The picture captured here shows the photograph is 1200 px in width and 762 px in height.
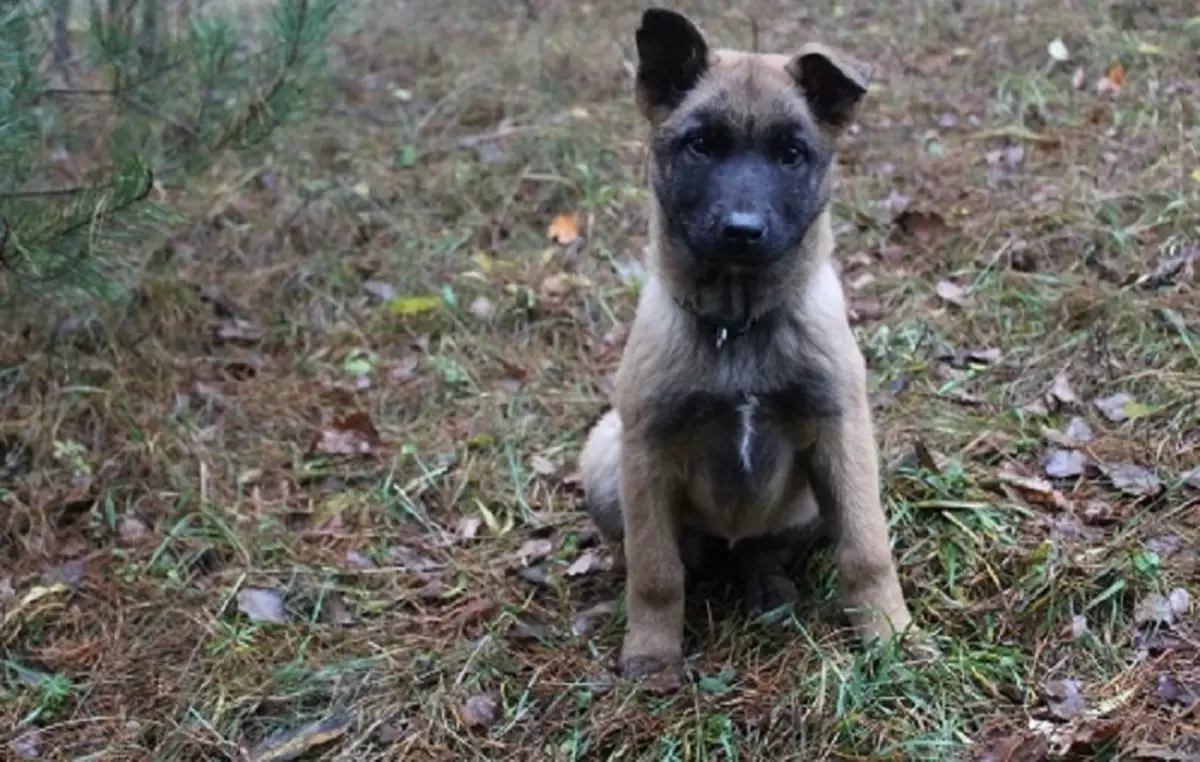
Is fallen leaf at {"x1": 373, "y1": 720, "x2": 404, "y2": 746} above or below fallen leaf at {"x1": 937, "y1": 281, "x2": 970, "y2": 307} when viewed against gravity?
below

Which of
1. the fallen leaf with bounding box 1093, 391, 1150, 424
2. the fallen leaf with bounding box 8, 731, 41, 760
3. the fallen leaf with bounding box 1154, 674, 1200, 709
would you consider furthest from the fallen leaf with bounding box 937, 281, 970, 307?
the fallen leaf with bounding box 8, 731, 41, 760

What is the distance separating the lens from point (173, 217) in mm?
4957

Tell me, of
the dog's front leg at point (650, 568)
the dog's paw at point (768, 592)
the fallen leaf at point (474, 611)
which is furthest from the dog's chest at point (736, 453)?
the fallen leaf at point (474, 611)

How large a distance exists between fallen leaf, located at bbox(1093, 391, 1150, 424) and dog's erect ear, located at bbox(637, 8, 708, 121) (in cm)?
214

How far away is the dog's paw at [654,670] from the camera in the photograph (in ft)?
12.7

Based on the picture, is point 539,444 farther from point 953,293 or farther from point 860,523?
point 953,293

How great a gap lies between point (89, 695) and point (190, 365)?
207 cm

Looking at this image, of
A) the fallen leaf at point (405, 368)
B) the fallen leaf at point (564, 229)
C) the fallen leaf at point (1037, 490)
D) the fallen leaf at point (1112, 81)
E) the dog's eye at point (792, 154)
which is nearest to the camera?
the dog's eye at point (792, 154)

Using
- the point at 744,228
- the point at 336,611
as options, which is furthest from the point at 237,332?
the point at 744,228

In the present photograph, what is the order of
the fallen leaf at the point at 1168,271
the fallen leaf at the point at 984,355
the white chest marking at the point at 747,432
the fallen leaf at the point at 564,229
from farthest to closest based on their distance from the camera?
the fallen leaf at the point at 564,229, the fallen leaf at the point at 1168,271, the fallen leaf at the point at 984,355, the white chest marking at the point at 747,432

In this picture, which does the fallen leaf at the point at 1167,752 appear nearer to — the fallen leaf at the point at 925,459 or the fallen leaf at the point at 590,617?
the fallen leaf at the point at 925,459

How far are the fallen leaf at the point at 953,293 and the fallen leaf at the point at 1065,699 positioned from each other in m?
2.48

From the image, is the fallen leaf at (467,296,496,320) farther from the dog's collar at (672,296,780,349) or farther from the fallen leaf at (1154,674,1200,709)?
the fallen leaf at (1154,674,1200,709)

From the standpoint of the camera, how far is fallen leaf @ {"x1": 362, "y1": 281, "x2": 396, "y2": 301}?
21.8ft
